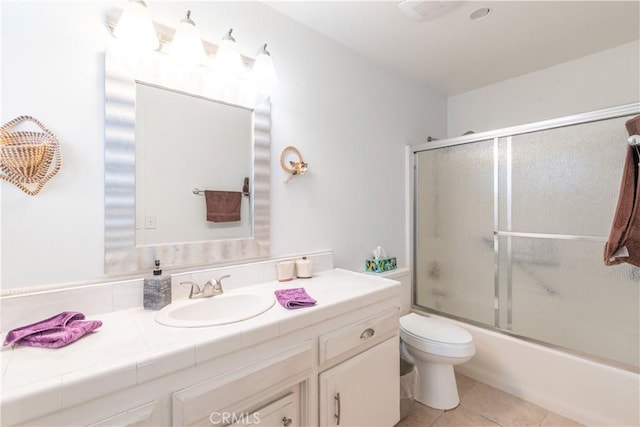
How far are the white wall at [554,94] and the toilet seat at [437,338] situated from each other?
1845 mm

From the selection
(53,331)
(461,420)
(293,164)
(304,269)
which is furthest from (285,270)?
(461,420)

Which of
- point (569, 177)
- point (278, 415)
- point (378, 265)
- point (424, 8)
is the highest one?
point (424, 8)

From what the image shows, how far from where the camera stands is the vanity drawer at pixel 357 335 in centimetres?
119

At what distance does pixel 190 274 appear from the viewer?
52.2 inches

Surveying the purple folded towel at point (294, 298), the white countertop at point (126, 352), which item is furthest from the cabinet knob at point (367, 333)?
the purple folded towel at point (294, 298)

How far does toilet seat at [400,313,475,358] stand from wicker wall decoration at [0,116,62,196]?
1923 millimetres

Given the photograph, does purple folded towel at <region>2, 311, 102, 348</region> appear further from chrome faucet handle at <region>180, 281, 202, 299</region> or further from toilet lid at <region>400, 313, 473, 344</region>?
toilet lid at <region>400, 313, 473, 344</region>

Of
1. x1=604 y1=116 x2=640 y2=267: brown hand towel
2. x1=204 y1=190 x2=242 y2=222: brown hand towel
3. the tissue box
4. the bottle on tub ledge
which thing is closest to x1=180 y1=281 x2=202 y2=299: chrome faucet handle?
x1=204 y1=190 x2=242 y2=222: brown hand towel

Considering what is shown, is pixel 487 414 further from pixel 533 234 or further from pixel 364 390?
pixel 533 234

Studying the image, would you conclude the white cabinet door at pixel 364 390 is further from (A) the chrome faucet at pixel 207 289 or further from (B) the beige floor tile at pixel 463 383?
(B) the beige floor tile at pixel 463 383

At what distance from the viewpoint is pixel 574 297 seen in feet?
5.87

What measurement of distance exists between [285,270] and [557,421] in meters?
1.78

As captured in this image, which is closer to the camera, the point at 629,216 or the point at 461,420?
the point at 629,216

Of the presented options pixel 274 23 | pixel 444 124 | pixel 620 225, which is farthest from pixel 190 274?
pixel 444 124
